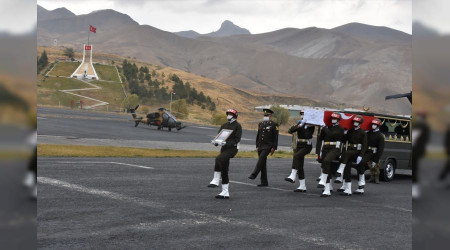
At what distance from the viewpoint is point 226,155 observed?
41.7 feet

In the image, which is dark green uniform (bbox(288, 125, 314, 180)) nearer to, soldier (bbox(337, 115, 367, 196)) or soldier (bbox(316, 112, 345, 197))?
soldier (bbox(316, 112, 345, 197))

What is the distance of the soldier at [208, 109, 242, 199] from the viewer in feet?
40.5

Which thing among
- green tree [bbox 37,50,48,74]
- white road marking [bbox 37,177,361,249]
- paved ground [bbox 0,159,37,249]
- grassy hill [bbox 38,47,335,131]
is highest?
green tree [bbox 37,50,48,74]

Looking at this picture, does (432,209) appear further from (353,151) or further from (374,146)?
(374,146)

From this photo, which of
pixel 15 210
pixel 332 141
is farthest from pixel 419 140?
pixel 332 141

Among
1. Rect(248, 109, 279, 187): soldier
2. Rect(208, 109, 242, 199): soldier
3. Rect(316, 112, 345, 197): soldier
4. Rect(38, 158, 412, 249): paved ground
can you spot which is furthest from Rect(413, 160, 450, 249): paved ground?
Rect(248, 109, 279, 187): soldier

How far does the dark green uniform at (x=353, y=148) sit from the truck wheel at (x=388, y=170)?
397 cm

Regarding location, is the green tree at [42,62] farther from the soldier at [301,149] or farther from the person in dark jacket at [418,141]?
the person in dark jacket at [418,141]

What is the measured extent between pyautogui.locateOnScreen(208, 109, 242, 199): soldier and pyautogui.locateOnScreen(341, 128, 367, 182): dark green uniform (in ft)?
11.6

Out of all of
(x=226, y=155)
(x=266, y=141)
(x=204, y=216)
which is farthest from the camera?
(x=266, y=141)

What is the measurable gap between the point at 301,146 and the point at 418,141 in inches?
523

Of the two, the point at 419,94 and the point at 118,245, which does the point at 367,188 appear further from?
the point at 419,94

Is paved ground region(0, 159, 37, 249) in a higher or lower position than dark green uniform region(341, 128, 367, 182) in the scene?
higher

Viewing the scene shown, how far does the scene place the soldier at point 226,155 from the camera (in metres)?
12.3
